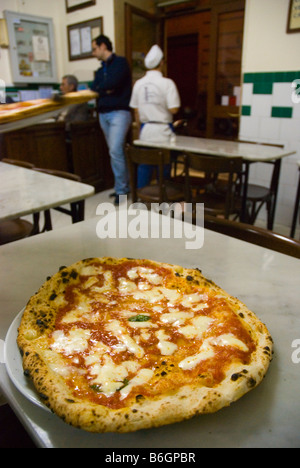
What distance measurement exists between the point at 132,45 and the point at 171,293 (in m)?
5.40

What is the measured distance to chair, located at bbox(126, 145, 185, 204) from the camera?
10.2ft

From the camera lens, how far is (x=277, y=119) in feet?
13.3

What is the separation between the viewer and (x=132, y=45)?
5.55m

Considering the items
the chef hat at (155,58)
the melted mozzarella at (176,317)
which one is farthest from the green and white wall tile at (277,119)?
the melted mozzarella at (176,317)

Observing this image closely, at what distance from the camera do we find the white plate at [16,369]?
66 cm

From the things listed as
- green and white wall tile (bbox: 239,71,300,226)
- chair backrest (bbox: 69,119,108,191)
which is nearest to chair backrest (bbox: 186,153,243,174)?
green and white wall tile (bbox: 239,71,300,226)

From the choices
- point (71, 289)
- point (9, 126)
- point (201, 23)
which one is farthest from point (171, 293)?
point (201, 23)

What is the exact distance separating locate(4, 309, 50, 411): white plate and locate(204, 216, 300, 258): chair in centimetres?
98

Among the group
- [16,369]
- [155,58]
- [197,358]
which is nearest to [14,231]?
[16,369]

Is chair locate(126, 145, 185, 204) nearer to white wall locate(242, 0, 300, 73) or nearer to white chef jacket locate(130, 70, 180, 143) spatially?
white chef jacket locate(130, 70, 180, 143)

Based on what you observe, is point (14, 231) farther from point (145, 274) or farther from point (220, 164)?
point (220, 164)

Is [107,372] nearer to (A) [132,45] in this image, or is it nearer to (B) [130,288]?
(B) [130,288]

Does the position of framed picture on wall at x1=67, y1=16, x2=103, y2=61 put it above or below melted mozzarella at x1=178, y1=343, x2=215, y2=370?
above
